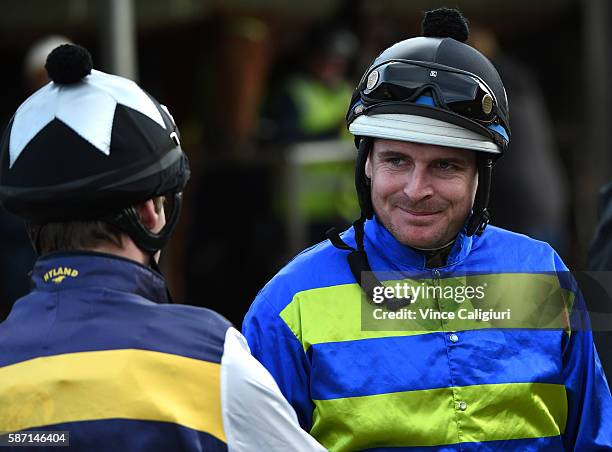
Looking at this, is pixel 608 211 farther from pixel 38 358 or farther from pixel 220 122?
pixel 220 122

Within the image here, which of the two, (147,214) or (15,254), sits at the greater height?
(147,214)

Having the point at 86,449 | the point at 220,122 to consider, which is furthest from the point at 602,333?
the point at 220,122

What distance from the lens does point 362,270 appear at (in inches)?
127

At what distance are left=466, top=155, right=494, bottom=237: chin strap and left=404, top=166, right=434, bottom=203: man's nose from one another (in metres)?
0.16

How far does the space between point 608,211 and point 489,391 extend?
1042 millimetres

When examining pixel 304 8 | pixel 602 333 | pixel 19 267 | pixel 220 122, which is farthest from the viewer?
pixel 304 8

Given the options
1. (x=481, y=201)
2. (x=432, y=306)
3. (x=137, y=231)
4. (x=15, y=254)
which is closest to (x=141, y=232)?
(x=137, y=231)

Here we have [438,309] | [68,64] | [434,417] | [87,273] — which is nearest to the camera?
[87,273]

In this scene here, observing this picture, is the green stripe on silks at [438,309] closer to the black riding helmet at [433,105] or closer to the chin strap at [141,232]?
the black riding helmet at [433,105]

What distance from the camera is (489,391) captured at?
10.1ft

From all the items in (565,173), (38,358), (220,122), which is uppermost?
(38,358)

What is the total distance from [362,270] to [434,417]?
44 cm

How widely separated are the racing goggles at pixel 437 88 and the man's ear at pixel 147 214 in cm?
89

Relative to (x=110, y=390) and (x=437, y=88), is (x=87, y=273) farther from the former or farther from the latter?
(x=437, y=88)
